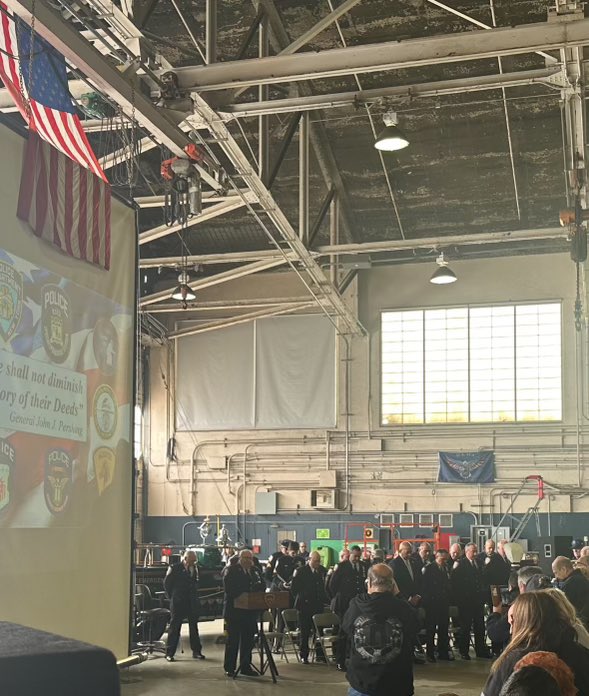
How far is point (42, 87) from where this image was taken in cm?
779

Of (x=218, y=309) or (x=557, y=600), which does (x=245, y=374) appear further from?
(x=557, y=600)

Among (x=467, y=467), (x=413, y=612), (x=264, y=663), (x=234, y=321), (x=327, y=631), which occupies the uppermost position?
(x=234, y=321)

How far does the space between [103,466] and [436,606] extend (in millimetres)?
7713

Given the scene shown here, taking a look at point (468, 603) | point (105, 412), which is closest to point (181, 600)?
point (468, 603)

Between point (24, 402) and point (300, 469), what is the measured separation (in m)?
18.0

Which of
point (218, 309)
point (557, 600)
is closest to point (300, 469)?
point (218, 309)

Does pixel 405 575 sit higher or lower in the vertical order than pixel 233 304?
lower

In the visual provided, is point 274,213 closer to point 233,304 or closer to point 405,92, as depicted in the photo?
point 405,92

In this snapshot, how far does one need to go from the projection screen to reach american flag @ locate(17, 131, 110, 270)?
8 centimetres

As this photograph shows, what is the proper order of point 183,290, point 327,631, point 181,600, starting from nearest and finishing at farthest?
point 181,600 < point 327,631 < point 183,290

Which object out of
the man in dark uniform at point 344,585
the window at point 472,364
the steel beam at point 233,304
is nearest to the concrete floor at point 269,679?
the man in dark uniform at point 344,585

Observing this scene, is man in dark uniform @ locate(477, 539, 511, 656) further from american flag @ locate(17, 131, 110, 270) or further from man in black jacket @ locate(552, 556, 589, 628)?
american flag @ locate(17, 131, 110, 270)

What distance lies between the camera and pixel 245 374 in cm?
2428

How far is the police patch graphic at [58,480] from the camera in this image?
6.31 metres
